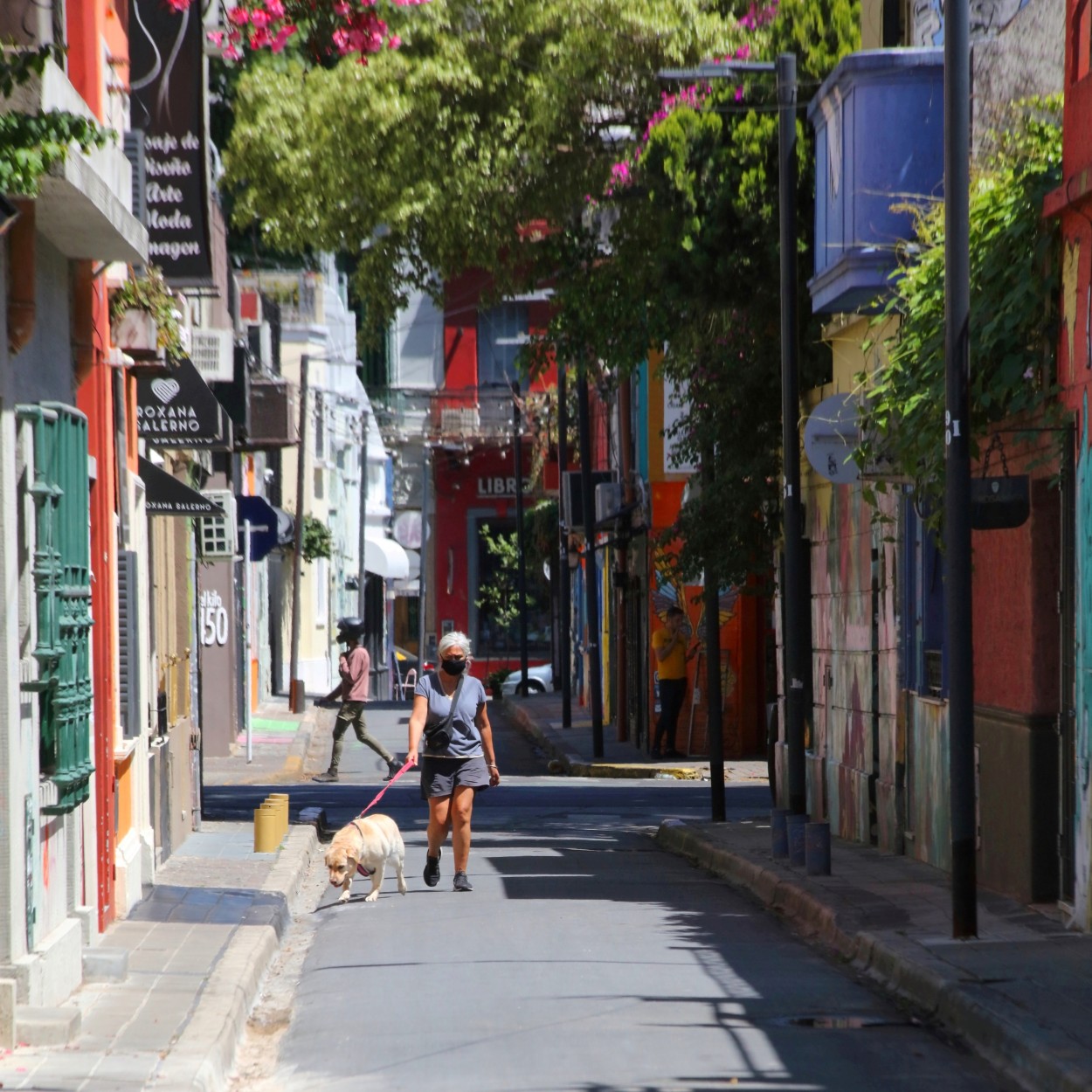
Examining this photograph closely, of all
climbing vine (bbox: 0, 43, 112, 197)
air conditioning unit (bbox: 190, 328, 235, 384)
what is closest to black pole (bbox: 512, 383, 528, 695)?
air conditioning unit (bbox: 190, 328, 235, 384)

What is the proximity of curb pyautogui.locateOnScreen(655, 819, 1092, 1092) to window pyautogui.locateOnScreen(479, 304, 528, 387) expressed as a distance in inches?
1735

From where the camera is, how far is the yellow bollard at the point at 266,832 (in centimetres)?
1546

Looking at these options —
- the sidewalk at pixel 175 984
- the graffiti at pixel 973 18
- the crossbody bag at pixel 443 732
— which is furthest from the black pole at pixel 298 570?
the graffiti at pixel 973 18

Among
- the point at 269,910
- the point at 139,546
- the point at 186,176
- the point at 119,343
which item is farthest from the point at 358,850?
the point at 186,176

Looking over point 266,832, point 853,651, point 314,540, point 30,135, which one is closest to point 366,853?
point 266,832

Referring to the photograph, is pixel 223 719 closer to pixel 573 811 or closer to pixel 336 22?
pixel 573 811

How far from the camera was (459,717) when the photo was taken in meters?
13.6

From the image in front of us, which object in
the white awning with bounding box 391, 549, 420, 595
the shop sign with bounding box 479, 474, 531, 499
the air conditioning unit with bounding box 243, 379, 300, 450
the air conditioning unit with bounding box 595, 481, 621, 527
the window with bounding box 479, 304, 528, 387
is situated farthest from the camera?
the white awning with bounding box 391, 549, 420, 595

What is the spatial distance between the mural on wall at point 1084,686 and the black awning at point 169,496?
6.74 metres

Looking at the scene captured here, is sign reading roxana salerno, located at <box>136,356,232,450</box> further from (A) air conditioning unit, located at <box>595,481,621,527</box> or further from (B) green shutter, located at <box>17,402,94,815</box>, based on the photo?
(A) air conditioning unit, located at <box>595,481,621,527</box>

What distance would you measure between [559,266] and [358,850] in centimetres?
763

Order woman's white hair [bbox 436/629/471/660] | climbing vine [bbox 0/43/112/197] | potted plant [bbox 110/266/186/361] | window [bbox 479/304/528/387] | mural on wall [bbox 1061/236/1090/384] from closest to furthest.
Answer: climbing vine [bbox 0/43/112/197] → mural on wall [bbox 1061/236/1090/384] → potted plant [bbox 110/266/186/361] → woman's white hair [bbox 436/629/471/660] → window [bbox 479/304/528/387]

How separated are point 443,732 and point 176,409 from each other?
3886 mm

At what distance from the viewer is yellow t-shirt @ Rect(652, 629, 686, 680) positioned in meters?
26.6
